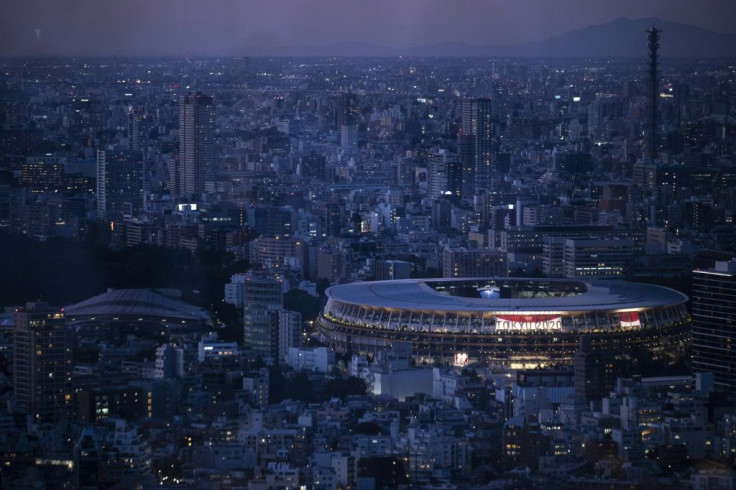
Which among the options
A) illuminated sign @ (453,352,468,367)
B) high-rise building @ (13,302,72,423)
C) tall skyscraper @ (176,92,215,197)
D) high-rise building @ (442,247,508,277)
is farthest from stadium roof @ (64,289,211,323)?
tall skyscraper @ (176,92,215,197)

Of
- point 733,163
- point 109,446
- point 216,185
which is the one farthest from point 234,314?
point 216,185

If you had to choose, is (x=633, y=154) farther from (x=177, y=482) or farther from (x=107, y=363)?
(x=177, y=482)

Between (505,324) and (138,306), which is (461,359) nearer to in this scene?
(505,324)

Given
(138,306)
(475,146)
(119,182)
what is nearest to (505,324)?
(138,306)

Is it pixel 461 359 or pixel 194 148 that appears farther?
pixel 194 148

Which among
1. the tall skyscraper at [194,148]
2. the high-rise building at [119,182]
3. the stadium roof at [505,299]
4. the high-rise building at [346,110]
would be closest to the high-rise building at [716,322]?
the stadium roof at [505,299]

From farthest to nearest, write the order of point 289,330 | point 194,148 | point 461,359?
point 194,148 < point 289,330 < point 461,359

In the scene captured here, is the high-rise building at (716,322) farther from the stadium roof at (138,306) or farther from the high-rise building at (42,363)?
the high-rise building at (42,363)
